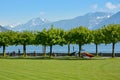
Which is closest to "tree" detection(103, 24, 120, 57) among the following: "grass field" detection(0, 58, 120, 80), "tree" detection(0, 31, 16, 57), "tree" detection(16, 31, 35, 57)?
"tree" detection(16, 31, 35, 57)

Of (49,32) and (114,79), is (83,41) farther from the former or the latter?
(114,79)

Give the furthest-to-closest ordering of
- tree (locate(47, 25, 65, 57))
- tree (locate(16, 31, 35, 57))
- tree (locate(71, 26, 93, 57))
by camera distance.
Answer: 1. tree (locate(16, 31, 35, 57))
2. tree (locate(47, 25, 65, 57))
3. tree (locate(71, 26, 93, 57))

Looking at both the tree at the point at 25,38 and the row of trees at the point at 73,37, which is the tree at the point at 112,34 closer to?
the row of trees at the point at 73,37

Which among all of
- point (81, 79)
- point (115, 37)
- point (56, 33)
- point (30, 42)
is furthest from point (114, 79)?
point (30, 42)

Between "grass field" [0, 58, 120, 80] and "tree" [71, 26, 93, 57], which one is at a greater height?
"tree" [71, 26, 93, 57]

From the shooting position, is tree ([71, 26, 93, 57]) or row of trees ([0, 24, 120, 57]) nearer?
row of trees ([0, 24, 120, 57])

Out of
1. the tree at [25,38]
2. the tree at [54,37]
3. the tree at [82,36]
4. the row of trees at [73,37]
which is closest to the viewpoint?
the row of trees at [73,37]

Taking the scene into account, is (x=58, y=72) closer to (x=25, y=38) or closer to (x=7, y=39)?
(x=7, y=39)

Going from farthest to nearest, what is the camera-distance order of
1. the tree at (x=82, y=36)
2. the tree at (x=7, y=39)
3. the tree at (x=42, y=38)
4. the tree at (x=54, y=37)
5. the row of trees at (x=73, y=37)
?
1. the tree at (x=7, y=39)
2. the tree at (x=42, y=38)
3. the tree at (x=54, y=37)
4. the tree at (x=82, y=36)
5. the row of trees at (x=73, y=37)

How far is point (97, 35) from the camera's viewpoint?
85.6 metres

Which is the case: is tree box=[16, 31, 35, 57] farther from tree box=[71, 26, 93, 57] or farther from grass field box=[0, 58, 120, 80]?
grass field box=[0, 58, 120, 80]

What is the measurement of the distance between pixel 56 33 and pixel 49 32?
1509 mm

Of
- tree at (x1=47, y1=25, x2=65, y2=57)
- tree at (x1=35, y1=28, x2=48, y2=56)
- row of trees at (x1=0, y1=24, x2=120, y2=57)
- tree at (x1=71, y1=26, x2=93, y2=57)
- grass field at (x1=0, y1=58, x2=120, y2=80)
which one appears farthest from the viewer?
tree at (x1=35, y1=28, x2=48, y2=56)

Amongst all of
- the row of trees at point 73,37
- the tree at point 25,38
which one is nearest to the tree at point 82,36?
the row of trees at point 73,37
